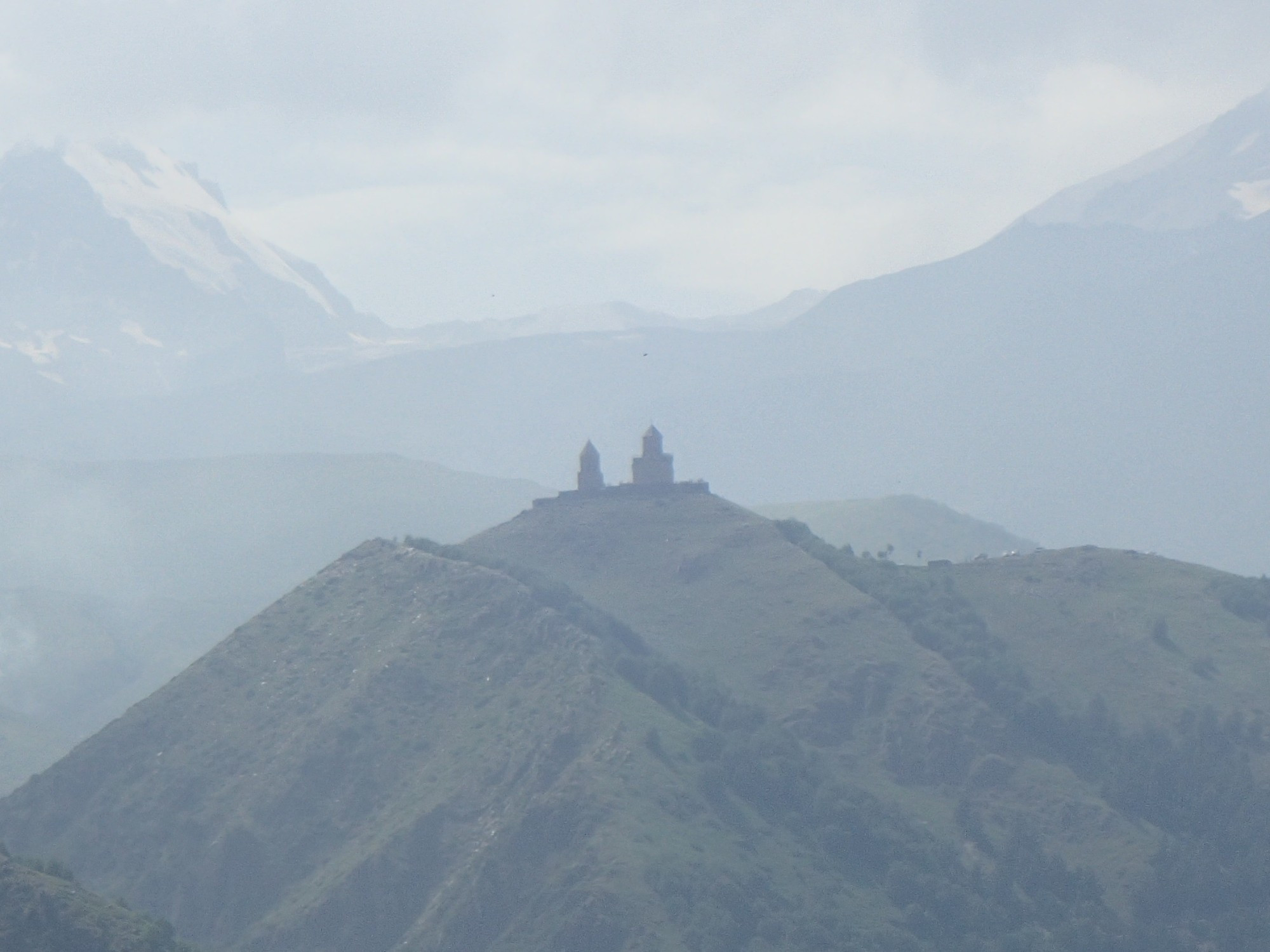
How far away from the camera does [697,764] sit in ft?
471

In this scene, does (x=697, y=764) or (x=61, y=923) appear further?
(x=697, y=764)

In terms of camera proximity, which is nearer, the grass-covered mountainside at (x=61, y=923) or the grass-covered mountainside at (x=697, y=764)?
the grass-covered mountainside at (x=61, y=923)

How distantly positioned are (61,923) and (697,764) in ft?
185

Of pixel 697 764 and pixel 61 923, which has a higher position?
pixel 61 923

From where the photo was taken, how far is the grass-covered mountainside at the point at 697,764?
129000mm

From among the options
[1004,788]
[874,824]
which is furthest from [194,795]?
[1004,788]

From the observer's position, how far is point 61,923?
326 ft

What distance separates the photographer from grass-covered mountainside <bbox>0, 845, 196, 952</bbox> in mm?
98125

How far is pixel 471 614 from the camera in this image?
161 metres

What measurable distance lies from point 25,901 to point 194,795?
4539 centimetres

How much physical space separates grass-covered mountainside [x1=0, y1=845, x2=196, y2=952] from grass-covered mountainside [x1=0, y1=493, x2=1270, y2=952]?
2503 cm

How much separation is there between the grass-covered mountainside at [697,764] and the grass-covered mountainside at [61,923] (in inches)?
985

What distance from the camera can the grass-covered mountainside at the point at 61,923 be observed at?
98125 millimetres

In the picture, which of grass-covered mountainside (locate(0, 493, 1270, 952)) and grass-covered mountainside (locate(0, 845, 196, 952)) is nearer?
grass-covered mountainside (locate(0, 845, 196, 952))
